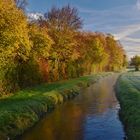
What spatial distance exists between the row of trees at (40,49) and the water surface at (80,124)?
7.32m

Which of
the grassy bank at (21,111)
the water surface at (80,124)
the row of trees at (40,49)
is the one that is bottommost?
the water surface at (80,124)

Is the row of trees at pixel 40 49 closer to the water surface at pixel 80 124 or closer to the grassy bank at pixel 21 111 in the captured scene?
the grassy bank at pixel 21 111

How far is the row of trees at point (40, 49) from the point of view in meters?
34.7

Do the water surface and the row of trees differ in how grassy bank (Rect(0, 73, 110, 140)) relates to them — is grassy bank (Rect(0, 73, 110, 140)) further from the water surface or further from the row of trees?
the row of trees

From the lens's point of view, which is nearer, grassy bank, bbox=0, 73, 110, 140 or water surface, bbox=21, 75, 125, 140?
grassy bank, bbox=0, 73, 110, 140

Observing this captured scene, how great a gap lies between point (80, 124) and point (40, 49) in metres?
26.7

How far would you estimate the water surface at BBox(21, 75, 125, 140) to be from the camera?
28277mm

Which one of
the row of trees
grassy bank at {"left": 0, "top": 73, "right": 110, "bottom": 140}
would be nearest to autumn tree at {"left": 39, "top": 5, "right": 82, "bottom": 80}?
the row of trees

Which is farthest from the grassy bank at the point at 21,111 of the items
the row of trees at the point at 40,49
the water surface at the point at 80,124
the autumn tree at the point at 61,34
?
the autumn tree at the point at 61,34

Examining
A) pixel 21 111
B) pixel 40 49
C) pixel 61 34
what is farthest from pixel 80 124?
pixel 61 34

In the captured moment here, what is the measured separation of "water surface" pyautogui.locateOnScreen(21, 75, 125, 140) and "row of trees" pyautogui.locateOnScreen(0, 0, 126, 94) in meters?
7.32

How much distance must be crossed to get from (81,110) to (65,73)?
4505 cm

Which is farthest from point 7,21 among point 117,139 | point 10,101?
point 117,139

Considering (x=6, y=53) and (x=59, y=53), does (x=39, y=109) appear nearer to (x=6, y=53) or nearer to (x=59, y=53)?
(x=6, y=53)
